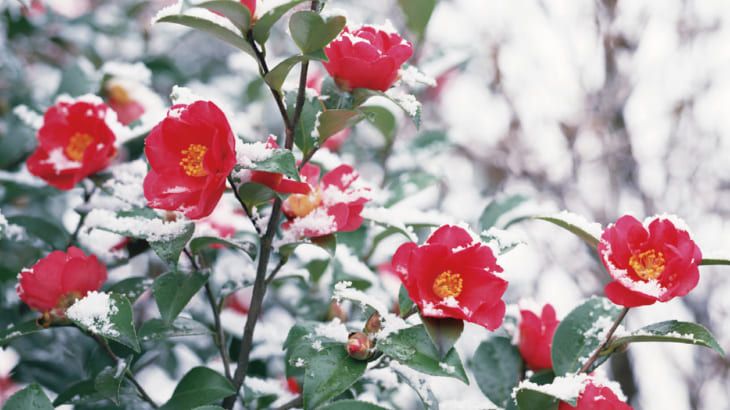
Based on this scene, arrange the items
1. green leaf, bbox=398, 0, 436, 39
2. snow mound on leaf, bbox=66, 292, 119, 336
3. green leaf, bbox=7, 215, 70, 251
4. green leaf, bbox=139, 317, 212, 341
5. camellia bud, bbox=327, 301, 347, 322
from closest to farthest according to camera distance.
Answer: snow mound on leaf, bbox=66, 292, 119, 336, green leaf, bbox=139, 317, 212, 341, green leaf, bbox=7, 215, 70, 251, camellia bud, bbox=327, 301, 347, 322, green leaf, bbox=398, 0, 436, 39

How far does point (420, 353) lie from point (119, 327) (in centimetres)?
33

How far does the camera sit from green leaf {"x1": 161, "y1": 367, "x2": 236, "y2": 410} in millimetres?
862

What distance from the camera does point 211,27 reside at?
2.43 ft

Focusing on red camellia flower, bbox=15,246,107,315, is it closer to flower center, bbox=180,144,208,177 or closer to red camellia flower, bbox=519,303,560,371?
flower center, bbox=180,144,208,177

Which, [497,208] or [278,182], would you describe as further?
[497,208]

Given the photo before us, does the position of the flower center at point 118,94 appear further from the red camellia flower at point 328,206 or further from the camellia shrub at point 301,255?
the red camellia flower at point 328,206

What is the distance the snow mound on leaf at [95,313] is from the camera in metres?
0.80

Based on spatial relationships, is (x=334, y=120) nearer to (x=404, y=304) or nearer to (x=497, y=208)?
(x=404, y=304)

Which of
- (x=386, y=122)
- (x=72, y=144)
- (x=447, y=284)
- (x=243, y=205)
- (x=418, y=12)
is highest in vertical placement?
(x=418, y=12)

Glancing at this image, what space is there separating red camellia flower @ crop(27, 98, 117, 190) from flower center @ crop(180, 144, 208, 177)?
0.30m

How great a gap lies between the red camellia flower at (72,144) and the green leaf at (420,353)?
531mm

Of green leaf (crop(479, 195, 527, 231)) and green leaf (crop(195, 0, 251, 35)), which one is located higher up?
green leaf (crop(479, 195, 527, 231))

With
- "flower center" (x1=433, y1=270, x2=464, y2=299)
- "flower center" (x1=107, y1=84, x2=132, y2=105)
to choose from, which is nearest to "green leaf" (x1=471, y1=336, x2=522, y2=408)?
"flower center" (x1=433, y1=270, x2=464, y2=299)

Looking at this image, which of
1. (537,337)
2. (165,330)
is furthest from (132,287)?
(537,337)
